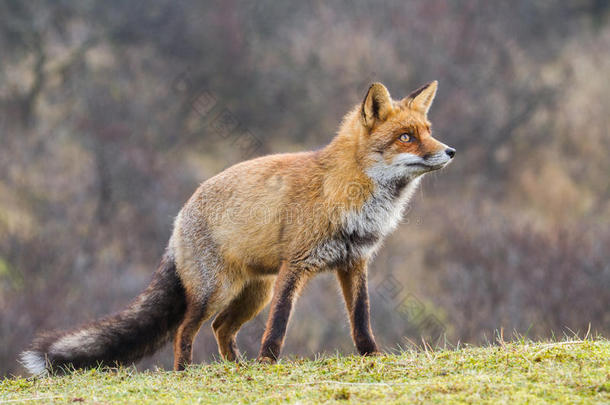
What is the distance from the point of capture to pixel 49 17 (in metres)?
40.5

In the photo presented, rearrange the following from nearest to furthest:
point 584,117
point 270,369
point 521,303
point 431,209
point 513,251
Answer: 1. point 270,369
2. point 521,303
3. point 513,251
4. point 431,209
5. point 584,117

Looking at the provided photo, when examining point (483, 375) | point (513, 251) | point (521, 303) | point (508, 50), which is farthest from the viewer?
point (508, 50)

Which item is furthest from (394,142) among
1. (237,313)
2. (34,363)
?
(34,363)

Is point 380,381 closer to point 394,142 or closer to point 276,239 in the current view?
point 276,239

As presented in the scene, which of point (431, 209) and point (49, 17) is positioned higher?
point (49, 17)

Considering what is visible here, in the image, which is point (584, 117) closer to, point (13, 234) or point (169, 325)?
point (13, 234)

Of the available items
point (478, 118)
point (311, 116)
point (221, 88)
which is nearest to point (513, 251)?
point (478, 118)

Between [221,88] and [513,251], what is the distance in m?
19.5

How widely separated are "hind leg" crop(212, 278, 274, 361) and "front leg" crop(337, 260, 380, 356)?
1.06m

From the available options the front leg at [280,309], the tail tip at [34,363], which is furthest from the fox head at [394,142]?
the tail tip at [34,363]

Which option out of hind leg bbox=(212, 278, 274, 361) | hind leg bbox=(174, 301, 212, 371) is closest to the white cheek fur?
hind leg bbox=(212, 278, 274, 361)

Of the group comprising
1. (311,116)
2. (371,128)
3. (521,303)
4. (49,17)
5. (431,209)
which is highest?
(49,17)

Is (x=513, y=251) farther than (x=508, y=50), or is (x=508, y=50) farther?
(x=508, y=50)

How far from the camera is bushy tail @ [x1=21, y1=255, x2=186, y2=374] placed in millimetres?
7551
